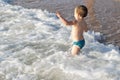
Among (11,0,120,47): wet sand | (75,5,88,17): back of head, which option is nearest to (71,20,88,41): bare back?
(75,5,88,17): back of head

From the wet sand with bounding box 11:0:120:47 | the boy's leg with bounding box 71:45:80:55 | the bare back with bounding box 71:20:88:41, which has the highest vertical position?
the bare back with bounding box 71:20:88:41

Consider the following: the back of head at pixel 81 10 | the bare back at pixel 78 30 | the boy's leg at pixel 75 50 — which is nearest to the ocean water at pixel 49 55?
the boy's leg at pixel 75 50

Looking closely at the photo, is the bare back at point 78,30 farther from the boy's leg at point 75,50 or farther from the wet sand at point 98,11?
the wet sand at point 98,11

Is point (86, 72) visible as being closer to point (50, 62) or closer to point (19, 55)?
point (50, 62)

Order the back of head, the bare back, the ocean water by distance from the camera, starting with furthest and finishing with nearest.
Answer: the bare back → the back of head → the ocean water

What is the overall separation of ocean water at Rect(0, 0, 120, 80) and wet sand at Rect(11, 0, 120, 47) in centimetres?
44

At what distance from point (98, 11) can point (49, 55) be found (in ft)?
14.3

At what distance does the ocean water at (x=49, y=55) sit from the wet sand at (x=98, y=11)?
445 mm

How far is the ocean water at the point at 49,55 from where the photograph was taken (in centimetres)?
608

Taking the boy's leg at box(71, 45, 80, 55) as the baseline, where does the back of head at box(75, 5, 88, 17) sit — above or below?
above

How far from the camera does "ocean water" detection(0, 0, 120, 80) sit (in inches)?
239

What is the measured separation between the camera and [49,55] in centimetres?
707

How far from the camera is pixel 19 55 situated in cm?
715

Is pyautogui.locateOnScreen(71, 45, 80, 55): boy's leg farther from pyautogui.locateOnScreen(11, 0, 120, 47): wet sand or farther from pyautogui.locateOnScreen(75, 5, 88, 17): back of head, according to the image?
pyautogui.locateOnScreen(11, 0, 120, 47): wet sand
